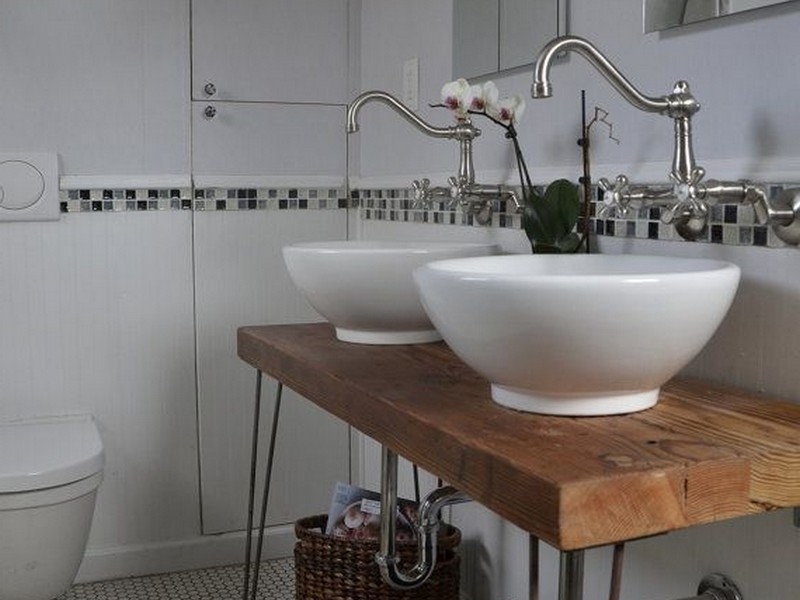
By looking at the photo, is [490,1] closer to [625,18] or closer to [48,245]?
[625,18]

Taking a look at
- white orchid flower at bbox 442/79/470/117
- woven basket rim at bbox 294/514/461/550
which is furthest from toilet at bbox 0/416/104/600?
white orchid flower at bbox 442/79/470/117

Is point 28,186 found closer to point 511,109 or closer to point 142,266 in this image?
point 142,266

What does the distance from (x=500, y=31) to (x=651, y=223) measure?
618mm

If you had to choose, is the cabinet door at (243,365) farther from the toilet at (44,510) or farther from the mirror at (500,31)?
the mirror at (500,31)

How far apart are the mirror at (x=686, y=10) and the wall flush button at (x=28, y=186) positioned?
1557 millimetres

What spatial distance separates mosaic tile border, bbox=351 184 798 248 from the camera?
143 cm

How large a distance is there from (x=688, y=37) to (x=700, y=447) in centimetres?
70

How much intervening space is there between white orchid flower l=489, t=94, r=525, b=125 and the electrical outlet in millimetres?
651

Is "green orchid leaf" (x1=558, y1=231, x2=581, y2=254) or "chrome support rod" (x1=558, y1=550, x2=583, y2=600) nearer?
"chrome support rod" (x1=558, y1=550, x2=583, y2=600)

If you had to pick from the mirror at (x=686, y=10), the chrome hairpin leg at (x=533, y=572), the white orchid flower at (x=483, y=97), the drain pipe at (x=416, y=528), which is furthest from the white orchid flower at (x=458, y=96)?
the chrome hairpin leg at (x=533, y=572)

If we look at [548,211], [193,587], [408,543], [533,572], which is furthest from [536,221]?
[193,587]

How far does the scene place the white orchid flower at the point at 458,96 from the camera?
190 centimetres

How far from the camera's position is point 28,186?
2615 millimetres

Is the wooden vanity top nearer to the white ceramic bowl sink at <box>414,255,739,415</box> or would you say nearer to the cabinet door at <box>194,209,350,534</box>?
the white ceramic bowl sink at <box>414,255,739,415</box>
